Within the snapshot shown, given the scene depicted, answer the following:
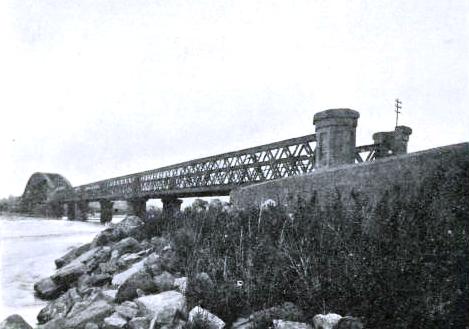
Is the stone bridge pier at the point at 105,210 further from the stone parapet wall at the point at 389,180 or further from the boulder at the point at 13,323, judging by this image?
the boulder at the point at 13,323

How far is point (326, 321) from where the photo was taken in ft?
9.82

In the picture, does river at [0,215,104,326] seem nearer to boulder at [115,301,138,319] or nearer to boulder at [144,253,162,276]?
boulder at [144,253,162,276]

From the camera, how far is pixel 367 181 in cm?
499

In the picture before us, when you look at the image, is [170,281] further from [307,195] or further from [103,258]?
[103,258]

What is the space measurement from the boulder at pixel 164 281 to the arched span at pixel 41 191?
155 feet

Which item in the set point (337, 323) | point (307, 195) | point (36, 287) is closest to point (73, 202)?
point (36, 287)

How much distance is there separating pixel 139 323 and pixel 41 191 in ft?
192

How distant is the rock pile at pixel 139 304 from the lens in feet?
10.8

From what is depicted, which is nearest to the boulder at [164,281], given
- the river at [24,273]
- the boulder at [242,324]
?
the boulder at [242,324]

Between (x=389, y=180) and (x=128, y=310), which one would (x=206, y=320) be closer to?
(x=128, y=310)

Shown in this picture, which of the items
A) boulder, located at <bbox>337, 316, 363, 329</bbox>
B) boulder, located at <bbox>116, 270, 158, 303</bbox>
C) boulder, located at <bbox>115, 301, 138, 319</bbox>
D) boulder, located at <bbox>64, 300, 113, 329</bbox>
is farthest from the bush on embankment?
boulder, located at <bbox>64, 300, 113, 329</bbox>

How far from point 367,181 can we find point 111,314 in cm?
343

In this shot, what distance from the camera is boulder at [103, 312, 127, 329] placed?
375 cm

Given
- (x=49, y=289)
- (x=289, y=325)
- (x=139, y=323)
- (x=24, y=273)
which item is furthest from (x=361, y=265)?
(x=24, y=273)
